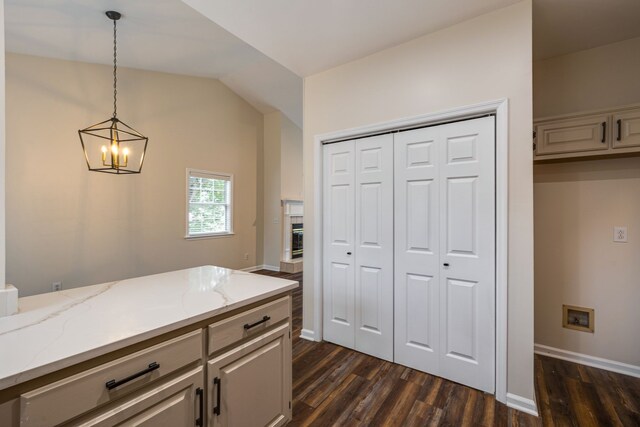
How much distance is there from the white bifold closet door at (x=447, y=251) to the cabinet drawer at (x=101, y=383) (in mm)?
1781

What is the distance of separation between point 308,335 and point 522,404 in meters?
1.82

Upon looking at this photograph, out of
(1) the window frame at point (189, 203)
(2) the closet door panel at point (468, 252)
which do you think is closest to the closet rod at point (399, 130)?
(2) the closet door panel at point (468, 252)

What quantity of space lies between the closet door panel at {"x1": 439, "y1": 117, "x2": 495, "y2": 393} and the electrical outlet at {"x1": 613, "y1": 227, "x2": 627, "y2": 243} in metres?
1.26

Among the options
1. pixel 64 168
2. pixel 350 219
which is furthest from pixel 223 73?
pixel 350 219

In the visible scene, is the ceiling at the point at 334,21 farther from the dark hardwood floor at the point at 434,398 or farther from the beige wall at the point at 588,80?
the dark hardwood floor at the point at 434,398

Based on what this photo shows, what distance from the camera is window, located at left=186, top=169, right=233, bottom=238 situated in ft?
16.9

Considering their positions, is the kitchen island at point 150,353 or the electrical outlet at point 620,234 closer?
the kitchen island at point 150,353

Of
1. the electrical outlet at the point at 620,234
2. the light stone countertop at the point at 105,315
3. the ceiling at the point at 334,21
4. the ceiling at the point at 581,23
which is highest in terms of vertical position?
the ceiling at the point at 334,21

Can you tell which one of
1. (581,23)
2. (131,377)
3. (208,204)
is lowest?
(131,377)

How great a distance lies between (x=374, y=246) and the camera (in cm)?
258

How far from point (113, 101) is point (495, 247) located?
5101 mm

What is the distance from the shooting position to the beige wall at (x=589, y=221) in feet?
7.55

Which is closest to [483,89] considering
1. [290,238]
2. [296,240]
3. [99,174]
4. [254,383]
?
[254,383]

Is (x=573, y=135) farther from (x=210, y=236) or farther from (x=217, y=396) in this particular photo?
(x=210, y=236)
